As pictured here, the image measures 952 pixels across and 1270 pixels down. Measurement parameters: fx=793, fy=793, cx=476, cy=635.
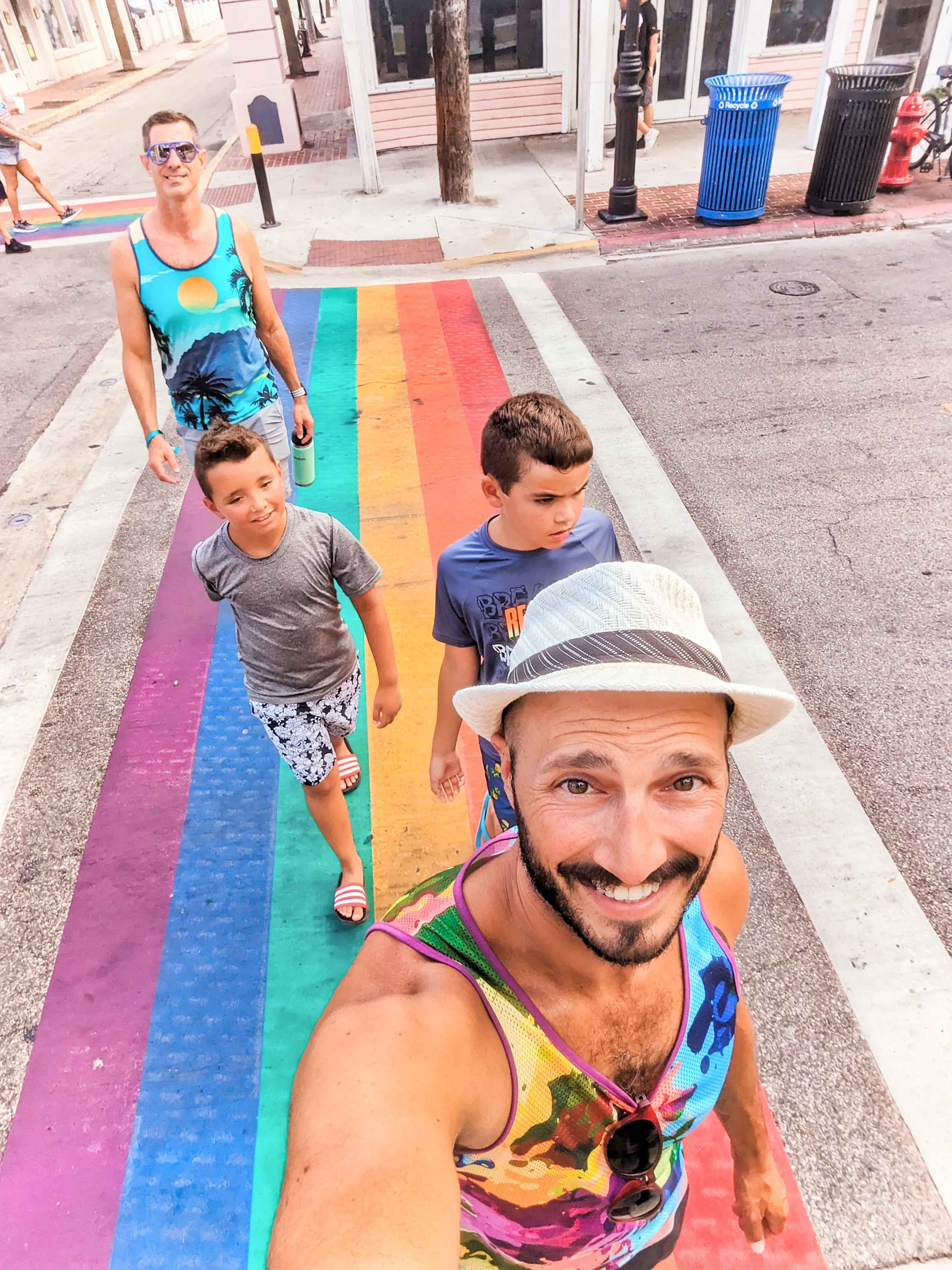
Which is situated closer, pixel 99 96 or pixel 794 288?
pixel 794 288

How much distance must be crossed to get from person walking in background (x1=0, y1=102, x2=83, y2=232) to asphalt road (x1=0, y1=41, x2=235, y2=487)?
1332 mm

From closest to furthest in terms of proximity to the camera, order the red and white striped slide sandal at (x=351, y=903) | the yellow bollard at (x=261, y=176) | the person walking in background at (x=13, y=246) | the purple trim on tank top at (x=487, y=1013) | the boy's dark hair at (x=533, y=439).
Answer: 1. the purple trim on tank top at (x=487, y=1013)
2. the boy's dark hair at (x=533, y=439)
3. the red and white striped slide sandal at (x=351, y=903)
4. the yellow bollard at (x=261, y=176)
5. the person walking in background at (x=13, y=246)

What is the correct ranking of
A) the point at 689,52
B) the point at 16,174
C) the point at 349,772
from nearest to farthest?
1. the point at 349,772
2. the point at 16,174
3. the point at 689,52

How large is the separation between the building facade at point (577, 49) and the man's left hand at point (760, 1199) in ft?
47.1

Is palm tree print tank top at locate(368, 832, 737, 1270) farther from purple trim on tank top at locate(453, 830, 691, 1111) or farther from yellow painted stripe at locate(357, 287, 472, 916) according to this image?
yellow painted stripe at locate(357, 287, 472, 916)

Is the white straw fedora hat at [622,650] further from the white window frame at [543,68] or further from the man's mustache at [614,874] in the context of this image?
the white window frame at [543,68]

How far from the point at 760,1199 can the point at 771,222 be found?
35.5 feet

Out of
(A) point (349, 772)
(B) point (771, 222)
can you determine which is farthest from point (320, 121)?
(A) point (349, 772)

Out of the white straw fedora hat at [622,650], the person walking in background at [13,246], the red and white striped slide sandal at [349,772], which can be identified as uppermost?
the white straw fedora hat at [622,650]

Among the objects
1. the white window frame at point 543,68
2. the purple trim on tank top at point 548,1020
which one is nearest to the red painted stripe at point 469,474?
the purple trim on tank top at point 548,1020

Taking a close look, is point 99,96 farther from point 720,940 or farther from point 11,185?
point 720,940

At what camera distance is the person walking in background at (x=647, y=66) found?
11352mm

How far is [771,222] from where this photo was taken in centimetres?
995

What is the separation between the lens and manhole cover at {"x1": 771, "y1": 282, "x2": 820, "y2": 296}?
8.32 m
